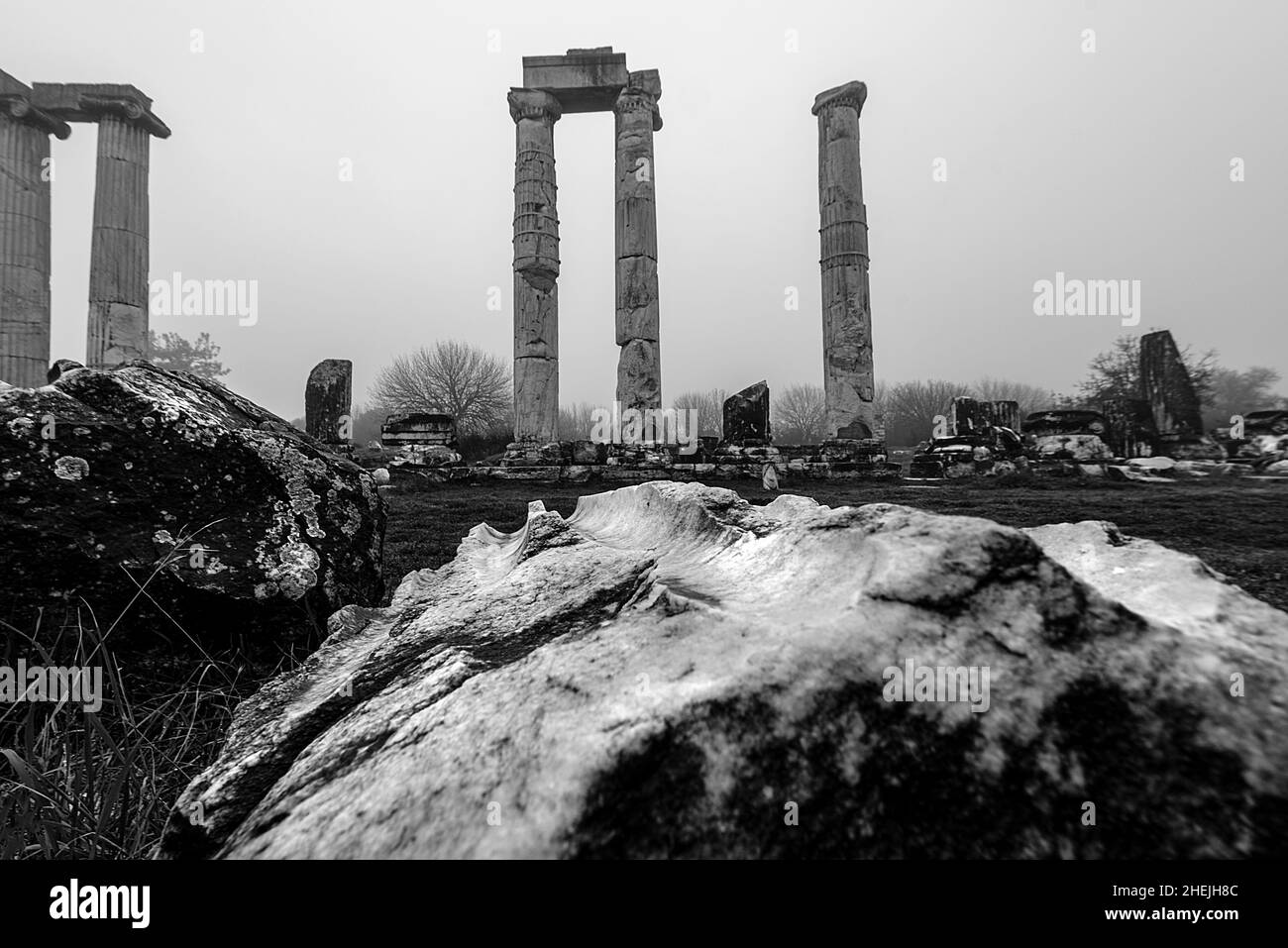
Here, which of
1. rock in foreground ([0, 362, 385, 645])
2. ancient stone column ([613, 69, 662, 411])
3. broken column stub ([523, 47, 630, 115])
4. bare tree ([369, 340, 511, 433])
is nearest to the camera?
rock in foreground ([0, 362, 385, 645])

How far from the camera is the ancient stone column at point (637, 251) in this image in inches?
543

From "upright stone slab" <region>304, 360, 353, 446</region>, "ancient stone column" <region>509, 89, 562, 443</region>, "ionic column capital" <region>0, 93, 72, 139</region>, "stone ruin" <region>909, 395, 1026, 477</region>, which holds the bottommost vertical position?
"stone ruin" <region>909, 395, 1026, 477</region>

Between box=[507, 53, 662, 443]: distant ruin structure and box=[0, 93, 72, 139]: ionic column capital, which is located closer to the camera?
box=[507, 53, 662, 443]: distant ruin structure

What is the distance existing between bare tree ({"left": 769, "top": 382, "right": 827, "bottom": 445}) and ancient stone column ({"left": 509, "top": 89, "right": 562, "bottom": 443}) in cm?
2457

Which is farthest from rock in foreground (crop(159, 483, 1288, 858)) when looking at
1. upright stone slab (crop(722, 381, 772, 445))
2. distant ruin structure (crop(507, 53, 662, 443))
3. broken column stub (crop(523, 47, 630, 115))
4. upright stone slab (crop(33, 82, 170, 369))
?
upright stone slab (crop(33, 82, 170, 369))

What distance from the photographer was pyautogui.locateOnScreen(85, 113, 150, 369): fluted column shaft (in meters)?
14.2

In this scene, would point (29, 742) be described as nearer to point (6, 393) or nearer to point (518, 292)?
point (6, 393)

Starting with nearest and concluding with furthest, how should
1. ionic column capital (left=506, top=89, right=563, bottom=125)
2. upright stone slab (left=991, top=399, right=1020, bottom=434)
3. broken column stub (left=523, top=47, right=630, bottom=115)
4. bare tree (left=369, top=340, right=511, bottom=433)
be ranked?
upright stone slab (left=991, top=399, right=1020, bottom=434) < ionic column capital (left=506, top=89, right=563, bottom=125) < broken column stub (left=523, top=47, right=630, bottom=115) < bare tree (left=369, top=340, right=511, bottom=433)

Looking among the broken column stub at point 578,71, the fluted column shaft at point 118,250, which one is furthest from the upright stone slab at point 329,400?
the broken column stub at point 578,71

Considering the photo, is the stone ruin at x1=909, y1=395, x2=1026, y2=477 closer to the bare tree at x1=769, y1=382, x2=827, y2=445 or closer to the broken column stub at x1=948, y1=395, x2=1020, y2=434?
the broken column stub at x1=948, y1=395, x2=1020, y2=434

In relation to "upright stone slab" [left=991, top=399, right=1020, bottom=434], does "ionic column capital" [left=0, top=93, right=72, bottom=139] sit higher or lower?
higher

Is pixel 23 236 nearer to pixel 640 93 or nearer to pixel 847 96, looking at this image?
pixel 640 93
